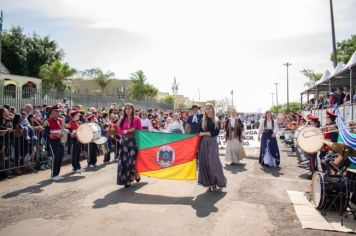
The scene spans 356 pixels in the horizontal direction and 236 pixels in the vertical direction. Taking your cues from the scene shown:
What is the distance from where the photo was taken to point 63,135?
33.8ft

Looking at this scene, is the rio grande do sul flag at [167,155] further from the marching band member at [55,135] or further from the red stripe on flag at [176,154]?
the marching band member at [55,135]

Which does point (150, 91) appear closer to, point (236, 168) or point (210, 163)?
point (236, 168)

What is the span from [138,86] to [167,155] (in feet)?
183

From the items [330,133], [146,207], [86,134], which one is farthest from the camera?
[86,134]

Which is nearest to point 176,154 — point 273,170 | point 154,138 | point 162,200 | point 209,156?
point 154,138

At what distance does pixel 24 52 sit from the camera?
46.5 m

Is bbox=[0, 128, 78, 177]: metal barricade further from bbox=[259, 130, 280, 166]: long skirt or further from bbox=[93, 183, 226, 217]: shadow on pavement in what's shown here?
bbox=[259, 130, 280, 166]: long skirt

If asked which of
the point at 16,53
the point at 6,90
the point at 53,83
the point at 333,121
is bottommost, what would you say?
the point at 333,121

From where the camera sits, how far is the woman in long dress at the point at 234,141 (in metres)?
13.4

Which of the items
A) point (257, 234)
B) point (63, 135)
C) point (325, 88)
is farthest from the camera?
point (325, 88)

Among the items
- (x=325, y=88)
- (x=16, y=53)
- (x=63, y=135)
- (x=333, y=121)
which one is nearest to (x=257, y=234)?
(x=333, y=121)

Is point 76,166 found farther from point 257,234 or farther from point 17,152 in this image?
point 257,234

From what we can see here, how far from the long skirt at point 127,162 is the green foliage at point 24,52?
41.5 meters

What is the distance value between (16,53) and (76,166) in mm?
39404
